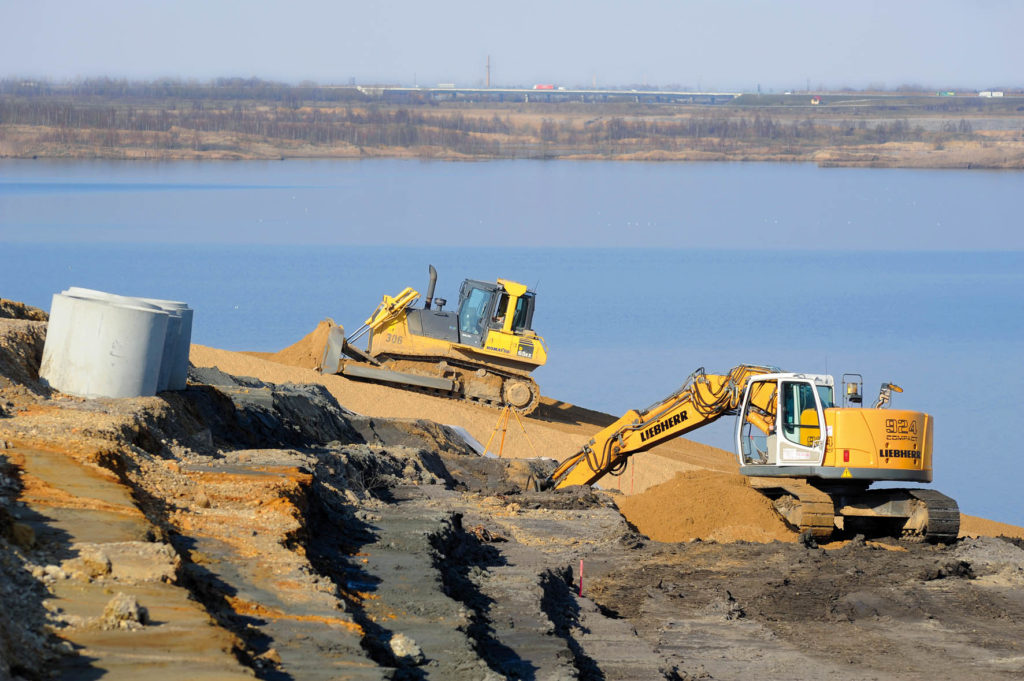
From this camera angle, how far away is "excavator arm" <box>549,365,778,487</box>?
1958cm

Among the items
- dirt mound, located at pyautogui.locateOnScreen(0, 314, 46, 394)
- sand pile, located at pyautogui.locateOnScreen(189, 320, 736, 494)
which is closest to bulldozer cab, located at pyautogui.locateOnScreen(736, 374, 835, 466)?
sand pile, located at pyautogui.locateOnScreen(189, 320, 736, 494)

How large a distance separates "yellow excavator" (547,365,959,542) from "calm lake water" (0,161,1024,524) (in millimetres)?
9181

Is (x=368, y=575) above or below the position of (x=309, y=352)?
above

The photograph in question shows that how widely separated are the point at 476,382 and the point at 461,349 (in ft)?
2.55

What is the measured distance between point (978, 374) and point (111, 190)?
80422 millimetres

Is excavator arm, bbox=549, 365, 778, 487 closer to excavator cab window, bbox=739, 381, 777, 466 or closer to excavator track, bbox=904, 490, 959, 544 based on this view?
excavator cab window, bbox=739, 381, 777, 466

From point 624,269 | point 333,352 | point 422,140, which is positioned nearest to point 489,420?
point 333,352

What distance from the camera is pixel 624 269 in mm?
67125

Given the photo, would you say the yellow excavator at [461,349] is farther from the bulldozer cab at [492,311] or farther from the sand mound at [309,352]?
the sand mound at [309,352]

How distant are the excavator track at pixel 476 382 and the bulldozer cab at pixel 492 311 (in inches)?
26.1

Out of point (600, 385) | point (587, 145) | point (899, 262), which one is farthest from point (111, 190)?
point (587, 145)

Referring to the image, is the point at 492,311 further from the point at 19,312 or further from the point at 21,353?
the point at 21,353

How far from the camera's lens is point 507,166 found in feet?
547

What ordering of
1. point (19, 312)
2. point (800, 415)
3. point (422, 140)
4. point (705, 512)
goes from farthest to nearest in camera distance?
Result: point (422, 140) < point (705, 512) < point (19, 312) < point (800, 415)
